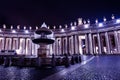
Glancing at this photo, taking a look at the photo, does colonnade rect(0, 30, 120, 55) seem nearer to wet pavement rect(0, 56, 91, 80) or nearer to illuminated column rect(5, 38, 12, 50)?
illuminated column rect(5, 38, 12, 50)

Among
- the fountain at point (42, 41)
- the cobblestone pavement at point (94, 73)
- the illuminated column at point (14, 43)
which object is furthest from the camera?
the illuminated column at point (14, 43)

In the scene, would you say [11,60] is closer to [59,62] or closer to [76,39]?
[59,62]

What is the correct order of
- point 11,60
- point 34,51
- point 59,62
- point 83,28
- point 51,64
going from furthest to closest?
point 34,51, point 83,28, point 11,60, point 59,62, point 51,64

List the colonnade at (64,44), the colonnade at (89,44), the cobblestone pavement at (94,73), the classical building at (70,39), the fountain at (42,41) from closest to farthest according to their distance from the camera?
the cobblestone pavement at (94,73)
the fountain at (42,41)
the colonnade at (89,44)
the classical building at (70,39)
the colonnade at (64,44)

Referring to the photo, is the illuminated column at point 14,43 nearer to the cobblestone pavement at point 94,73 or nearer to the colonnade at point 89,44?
the colonnade at point 89,44

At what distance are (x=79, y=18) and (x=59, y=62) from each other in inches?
1683

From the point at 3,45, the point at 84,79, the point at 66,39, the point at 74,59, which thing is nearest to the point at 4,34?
the point at 3,45

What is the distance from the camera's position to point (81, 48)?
49.8 m

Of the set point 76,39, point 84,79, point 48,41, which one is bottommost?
point 84,79

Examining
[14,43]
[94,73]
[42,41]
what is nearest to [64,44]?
[14,43]

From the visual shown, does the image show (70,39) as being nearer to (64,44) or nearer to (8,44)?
(64,44)

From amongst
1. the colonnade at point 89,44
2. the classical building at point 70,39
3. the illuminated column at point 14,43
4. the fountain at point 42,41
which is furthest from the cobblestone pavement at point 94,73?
the illuminated column at point 14,43

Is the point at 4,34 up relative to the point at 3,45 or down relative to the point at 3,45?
up

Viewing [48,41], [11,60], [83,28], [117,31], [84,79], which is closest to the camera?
[84,79]
